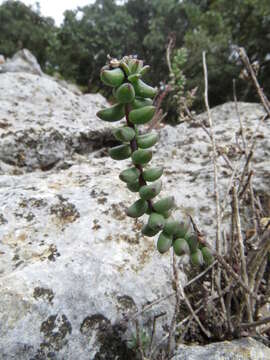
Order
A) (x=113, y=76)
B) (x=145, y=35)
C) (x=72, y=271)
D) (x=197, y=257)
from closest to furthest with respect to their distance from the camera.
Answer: (x=113, y=76) → (x=197, y=257) → (x=72, y=271) → (x=145, y=35)

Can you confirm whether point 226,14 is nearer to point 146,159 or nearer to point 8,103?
point 8,103

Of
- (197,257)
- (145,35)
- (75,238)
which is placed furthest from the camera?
(145,35)

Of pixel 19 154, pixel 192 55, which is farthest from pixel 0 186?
pixel 192 55

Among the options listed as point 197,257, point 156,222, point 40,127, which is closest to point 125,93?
point 156,222

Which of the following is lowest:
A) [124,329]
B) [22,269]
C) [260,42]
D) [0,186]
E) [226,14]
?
[124,329]

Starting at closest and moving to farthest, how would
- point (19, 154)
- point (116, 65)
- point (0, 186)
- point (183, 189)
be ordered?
1. point (116, 65)
2. point (0, 186)
3. point (183, 189)
4. point (19, 154)

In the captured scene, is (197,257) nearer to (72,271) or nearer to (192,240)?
(192,240)

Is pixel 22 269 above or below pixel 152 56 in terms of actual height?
below
